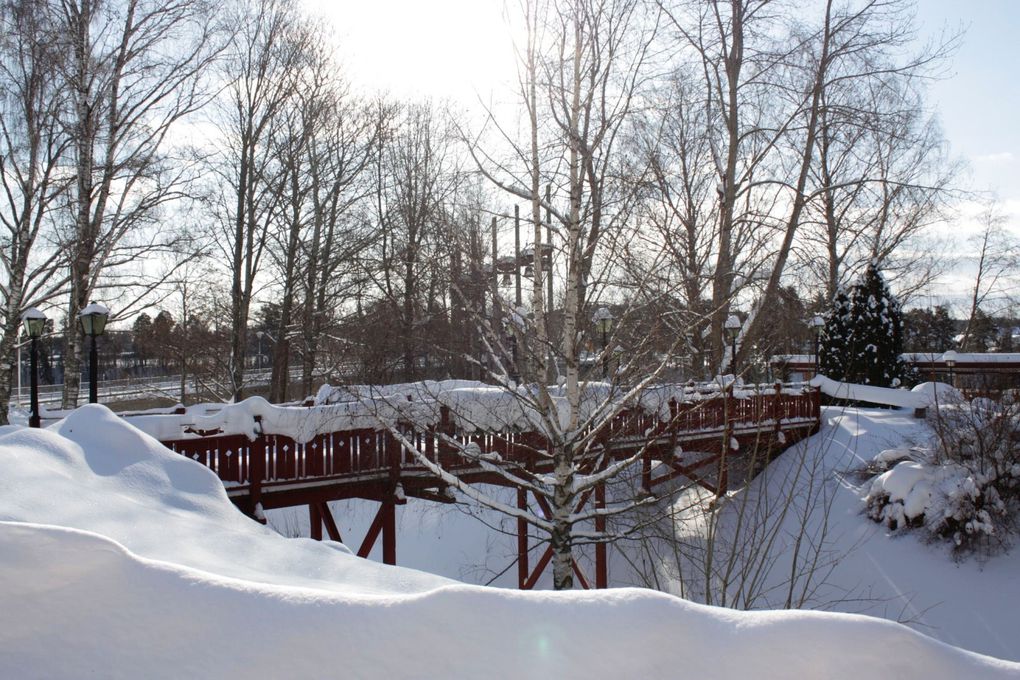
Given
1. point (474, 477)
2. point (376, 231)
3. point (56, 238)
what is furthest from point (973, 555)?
point (56, 238)

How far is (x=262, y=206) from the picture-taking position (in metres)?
18.9

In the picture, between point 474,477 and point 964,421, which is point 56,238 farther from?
point 964,421

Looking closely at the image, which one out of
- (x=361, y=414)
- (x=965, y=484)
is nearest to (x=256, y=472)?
(x=361, y=414)

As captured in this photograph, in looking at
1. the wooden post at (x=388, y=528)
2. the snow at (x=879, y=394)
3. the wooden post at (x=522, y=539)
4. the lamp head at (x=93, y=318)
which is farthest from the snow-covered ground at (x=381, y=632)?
the snow at (x=879, y=394)

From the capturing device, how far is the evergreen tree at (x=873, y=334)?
18188mm

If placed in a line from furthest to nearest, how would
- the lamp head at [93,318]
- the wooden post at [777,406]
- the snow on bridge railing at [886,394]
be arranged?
1. the snow on bridge railing at [886,394]
2. the wooden post at [777,406]
3. the lamp head at [93,318]

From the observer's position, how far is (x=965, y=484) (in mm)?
9789

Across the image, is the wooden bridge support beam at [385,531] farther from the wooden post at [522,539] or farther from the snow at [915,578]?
the snow at [915,578]

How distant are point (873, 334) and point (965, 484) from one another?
9.32 m

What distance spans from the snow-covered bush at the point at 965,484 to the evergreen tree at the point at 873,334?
297 inches

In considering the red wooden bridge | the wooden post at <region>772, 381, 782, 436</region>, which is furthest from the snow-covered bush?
the red wooden bridge

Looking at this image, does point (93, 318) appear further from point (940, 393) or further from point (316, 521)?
point (940, 393)

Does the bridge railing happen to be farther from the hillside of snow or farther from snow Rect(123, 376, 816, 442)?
the hillside of snow

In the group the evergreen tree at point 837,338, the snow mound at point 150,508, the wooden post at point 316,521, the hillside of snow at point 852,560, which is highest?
the evergreen tree at point 837,338
